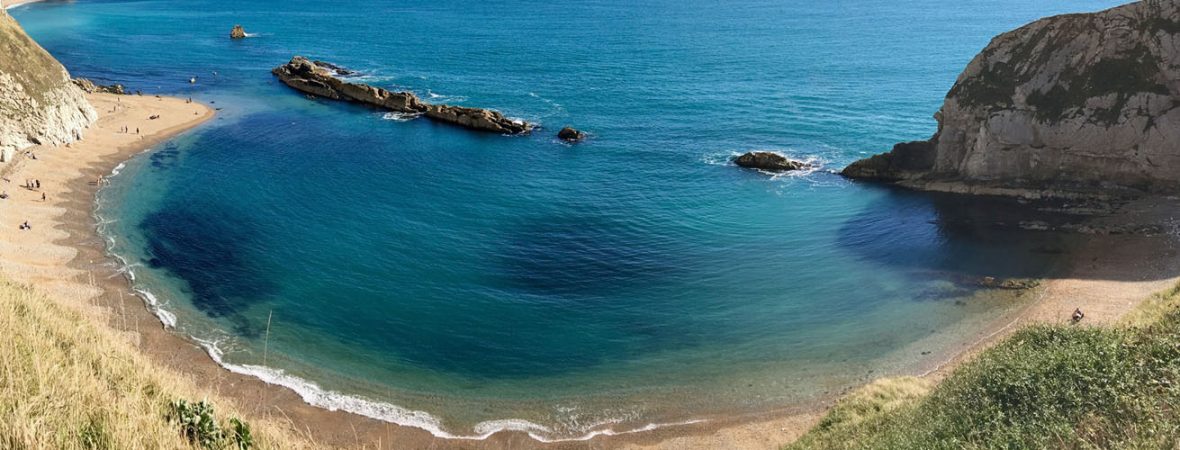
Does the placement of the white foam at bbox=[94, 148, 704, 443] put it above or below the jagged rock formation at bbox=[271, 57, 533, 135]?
below

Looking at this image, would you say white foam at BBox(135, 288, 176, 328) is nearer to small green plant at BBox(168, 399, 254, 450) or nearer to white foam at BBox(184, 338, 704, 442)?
white foam at BBox(184, 338, 704, 442)

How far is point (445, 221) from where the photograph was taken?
57188mm

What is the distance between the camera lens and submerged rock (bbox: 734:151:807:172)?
6962 centimetres

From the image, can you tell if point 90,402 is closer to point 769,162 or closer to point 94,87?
point 769,162

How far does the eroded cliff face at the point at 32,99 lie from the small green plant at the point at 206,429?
66.4 meters

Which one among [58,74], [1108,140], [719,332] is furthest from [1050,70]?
[58,74]

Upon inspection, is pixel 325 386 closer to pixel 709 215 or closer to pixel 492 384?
pixel 492 384

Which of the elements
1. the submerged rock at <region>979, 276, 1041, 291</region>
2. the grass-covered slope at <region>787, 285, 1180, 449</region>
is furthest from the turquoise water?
the grass-covered slope at <region>787, 285, 1180, 449</region>

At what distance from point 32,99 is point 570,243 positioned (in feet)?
182

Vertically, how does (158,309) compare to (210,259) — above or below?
below

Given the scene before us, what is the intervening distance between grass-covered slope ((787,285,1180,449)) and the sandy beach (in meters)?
7.32

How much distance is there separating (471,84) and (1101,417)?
95.0 meters

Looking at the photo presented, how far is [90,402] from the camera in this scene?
42.6 ft

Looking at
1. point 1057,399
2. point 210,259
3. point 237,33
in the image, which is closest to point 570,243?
point 210,259
